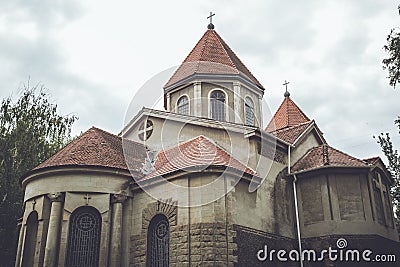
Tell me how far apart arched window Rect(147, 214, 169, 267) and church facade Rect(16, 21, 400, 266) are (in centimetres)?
4

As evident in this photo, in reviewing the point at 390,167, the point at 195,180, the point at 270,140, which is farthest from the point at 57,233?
the point at 390,167

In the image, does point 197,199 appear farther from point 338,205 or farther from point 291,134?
point 291,134

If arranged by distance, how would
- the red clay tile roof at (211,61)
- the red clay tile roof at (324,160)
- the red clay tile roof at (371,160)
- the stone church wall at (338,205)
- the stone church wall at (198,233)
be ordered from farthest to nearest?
the red clay tile roof at (211,61)
the red clay tile roof at (371,160)
the red clay tile roof at (324,160)
the stone church wall at (338,205)
the stone church wall at (198,233)

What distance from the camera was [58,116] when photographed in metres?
30.5

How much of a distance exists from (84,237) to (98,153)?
12.0 feet

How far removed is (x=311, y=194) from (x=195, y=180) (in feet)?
19.8

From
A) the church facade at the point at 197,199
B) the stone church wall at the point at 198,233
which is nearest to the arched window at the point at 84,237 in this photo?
the church facade at the point at 197,199

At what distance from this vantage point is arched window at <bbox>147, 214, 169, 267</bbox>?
53.5ft

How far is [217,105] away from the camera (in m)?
23.2

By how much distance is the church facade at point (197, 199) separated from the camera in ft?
52.7

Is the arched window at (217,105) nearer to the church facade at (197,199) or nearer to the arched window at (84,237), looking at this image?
the church facade at (197,199)

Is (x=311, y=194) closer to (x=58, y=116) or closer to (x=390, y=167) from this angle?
(x=390, y=167)

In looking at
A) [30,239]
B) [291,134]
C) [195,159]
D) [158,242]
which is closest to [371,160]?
[291,134]

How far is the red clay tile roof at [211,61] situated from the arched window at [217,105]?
126cm
